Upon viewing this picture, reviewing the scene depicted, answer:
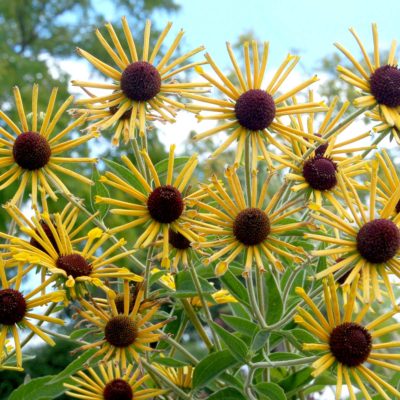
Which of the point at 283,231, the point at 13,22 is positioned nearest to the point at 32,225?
the point at 283,231

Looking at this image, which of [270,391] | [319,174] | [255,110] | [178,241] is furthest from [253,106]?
[270,391]

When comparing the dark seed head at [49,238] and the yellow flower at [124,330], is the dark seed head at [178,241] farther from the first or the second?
the dark seed head at [49,238]

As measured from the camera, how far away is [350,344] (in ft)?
3.48

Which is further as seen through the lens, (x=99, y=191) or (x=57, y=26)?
(x=57, y=26)

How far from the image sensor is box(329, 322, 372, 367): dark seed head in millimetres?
1063

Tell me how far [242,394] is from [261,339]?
0.45 feet

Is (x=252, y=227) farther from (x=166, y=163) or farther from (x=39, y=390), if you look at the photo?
(x=39, y=390)

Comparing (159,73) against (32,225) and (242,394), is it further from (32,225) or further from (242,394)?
(242,394)

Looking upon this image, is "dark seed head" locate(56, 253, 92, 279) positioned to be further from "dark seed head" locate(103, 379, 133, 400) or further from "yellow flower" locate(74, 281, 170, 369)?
"dark seed head" locate(103, 379, 133, 400)

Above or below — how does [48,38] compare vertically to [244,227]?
above

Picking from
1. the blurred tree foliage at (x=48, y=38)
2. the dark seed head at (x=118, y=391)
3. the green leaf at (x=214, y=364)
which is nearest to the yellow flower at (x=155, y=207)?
the green leaf at (x=214, y=364)

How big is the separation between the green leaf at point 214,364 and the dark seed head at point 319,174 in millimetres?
352

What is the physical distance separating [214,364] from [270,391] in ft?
0.38

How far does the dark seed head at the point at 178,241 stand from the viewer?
3.96 feet
